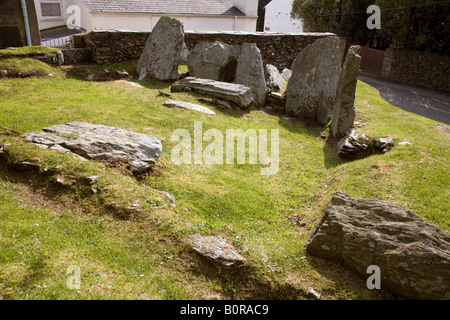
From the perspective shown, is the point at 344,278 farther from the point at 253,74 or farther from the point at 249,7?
the point at 249,7

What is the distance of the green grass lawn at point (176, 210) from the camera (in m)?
4.81

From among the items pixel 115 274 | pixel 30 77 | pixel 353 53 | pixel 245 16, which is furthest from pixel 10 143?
pixel 245 16

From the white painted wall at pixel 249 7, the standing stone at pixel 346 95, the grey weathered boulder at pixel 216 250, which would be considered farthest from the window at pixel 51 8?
the grey weathered boulder at pixel 216 250

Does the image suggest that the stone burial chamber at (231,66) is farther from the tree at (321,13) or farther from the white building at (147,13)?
the tree at (321,13)

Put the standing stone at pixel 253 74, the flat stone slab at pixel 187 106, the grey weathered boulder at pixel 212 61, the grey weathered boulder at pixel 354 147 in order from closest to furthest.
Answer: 1. the grey weathered boulder at pixel 354 147
2. the flat stone slab at pixel 187 106
3. the standing stone at pixel 253 74
4. the grey weathered boulder at pixel 212 61

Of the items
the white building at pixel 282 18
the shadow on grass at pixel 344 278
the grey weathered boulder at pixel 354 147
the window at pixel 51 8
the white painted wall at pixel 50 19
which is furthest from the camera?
the white building at pixel 282 18

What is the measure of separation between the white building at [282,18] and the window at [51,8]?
94.9ft

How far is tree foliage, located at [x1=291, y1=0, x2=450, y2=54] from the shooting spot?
26578 millimetres

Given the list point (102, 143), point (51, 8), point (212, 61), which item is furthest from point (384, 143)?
point (51, 8)

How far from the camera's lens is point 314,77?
1364 cm

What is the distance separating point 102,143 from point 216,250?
148 inches

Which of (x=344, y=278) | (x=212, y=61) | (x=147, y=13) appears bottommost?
(x=344, y=278)

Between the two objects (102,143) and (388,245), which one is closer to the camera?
(388,245)
